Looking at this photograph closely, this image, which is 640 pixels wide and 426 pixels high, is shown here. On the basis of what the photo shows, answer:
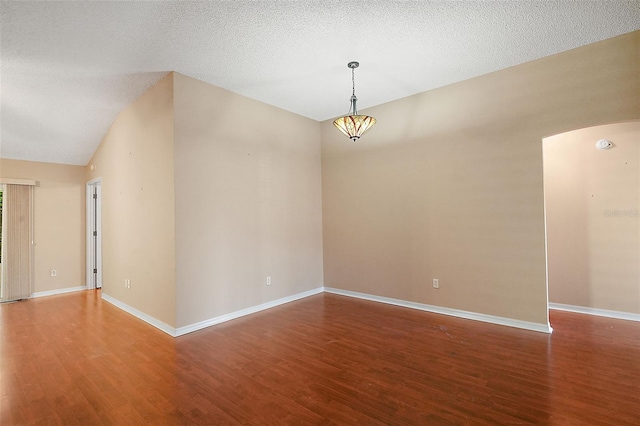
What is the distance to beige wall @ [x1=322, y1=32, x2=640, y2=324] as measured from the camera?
3314 millimetres

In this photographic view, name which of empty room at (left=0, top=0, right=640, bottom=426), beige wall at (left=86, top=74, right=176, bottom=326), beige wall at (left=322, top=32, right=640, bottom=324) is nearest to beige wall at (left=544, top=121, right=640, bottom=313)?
empty room at (left=0, top=0, right=640, bottom=426)

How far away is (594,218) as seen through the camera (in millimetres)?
4082

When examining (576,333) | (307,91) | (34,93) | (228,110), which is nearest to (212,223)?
(228,110)

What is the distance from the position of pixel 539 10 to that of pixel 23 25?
4.74 m

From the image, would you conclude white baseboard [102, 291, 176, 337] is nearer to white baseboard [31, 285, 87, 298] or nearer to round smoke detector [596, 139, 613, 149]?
white baseboard [31, 285, 87, 298]

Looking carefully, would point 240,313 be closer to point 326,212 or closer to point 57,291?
point 326,212

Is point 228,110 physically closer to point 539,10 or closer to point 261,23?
point 261,23

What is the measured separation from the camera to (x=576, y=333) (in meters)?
3.39

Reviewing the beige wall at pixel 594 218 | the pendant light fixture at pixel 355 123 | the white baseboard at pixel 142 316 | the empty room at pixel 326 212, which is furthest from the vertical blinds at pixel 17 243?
the beige wall at pixel 594 218

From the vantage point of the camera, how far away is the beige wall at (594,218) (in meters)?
3.85

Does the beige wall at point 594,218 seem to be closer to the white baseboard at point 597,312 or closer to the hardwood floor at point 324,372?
the white baseboard at point 597,312

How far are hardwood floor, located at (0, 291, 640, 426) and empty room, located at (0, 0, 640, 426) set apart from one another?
0.02 m

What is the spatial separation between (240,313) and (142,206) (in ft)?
6.78

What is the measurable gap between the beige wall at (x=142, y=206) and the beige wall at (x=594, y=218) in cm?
541
